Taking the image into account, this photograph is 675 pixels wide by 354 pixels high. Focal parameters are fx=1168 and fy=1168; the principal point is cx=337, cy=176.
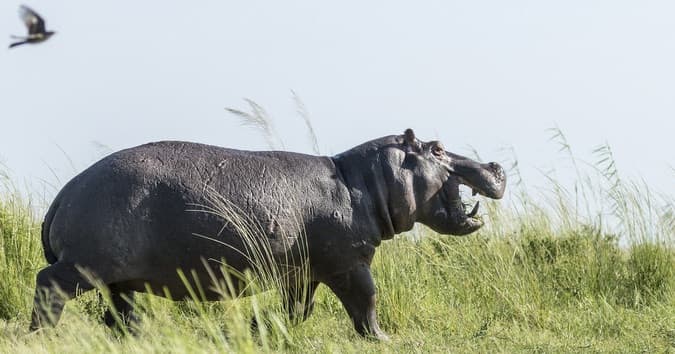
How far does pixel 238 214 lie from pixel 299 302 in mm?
810

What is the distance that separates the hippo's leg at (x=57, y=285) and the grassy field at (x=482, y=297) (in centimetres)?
Answer: 14

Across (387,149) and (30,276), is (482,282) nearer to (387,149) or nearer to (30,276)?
(387,149)

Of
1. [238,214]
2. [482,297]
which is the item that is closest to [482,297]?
[482,297]

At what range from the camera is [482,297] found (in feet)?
29.0

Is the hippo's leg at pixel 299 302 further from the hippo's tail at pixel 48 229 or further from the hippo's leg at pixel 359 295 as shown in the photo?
the hippo's tail at pixel 48 229

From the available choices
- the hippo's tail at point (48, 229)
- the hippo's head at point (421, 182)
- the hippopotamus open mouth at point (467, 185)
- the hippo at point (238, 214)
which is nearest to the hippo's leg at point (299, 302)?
the hippo at point (238, 214)

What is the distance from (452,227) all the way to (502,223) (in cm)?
222

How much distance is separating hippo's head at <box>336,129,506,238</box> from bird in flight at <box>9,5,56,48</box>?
2075 mm

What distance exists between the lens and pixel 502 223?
32.2 ft

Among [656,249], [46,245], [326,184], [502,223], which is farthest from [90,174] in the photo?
[656,249]

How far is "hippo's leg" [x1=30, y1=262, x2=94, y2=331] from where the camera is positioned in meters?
6.65

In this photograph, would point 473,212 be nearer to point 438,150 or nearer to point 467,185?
point 467,185

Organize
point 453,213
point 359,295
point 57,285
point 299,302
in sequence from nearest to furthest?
point 57,285
point 359,295
point 299,302
point 453,213

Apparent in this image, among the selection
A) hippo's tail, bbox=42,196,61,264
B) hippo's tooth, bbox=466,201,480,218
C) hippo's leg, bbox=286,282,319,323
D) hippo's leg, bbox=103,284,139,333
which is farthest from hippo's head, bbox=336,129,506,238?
hippo's tail, bbox=42,196,61,264
